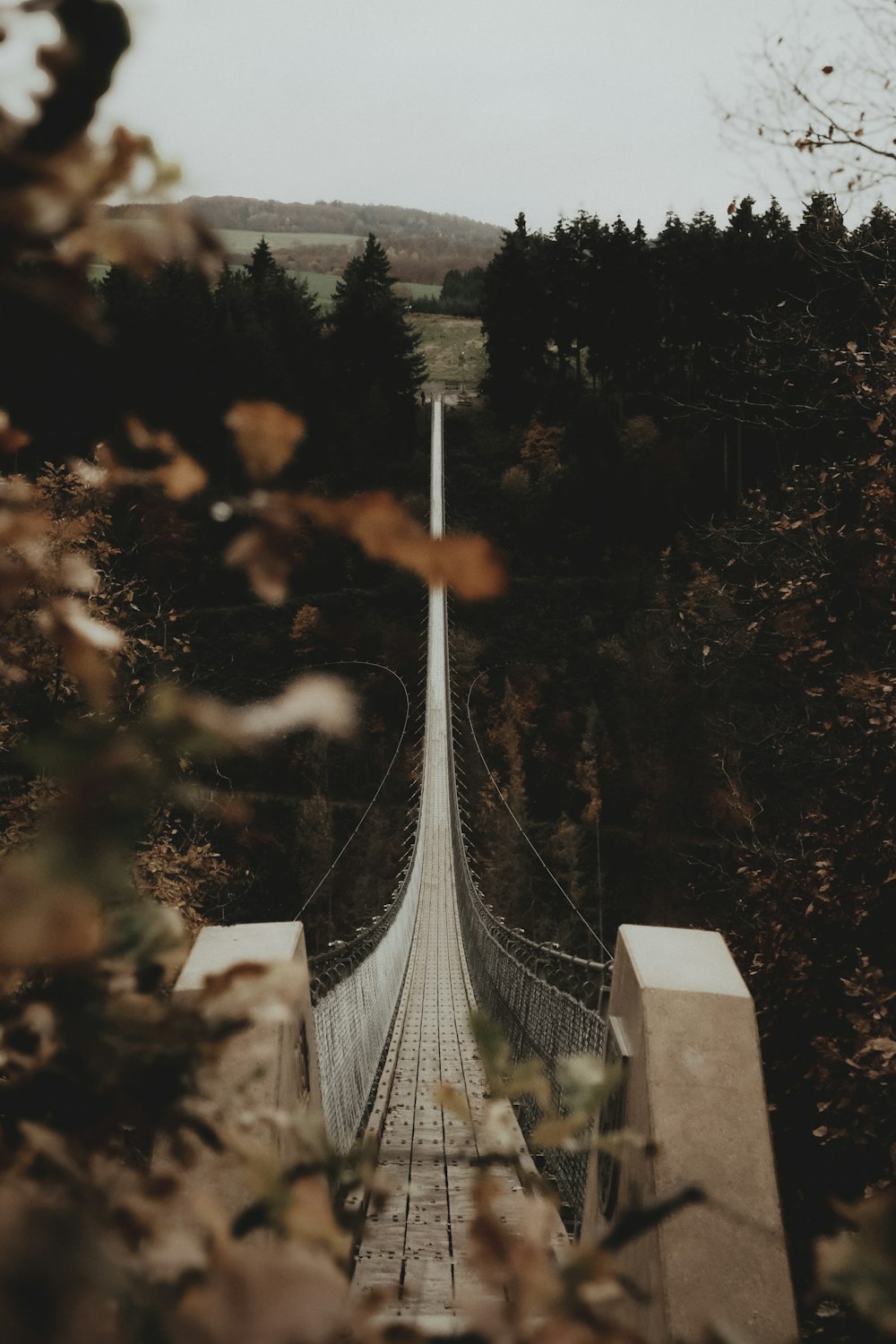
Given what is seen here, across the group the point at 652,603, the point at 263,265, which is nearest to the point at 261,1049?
the point at 652,603

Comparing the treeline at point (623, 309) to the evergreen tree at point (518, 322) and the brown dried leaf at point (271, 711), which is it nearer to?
the evergreen tree at point (518, 322)

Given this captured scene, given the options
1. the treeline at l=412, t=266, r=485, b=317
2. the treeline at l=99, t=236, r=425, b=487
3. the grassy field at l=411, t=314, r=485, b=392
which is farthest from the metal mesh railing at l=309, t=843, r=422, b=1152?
the treeline at l=412, t=266, r=485, b=317

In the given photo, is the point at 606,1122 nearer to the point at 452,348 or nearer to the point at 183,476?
the point at 183,476

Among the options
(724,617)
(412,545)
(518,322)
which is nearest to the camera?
(412,545)

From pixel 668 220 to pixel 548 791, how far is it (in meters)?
23.5

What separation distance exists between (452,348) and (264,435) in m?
64.8

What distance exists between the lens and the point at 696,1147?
65.5 inches

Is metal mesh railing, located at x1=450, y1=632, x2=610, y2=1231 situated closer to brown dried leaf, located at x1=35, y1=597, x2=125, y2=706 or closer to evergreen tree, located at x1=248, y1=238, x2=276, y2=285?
brown dried leaf, located at x1=35, y1=597, x2=125, y2=706

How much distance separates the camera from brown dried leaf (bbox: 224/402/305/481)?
55 cm

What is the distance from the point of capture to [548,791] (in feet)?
93.8

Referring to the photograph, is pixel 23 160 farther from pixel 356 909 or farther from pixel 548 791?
pixel 548 791

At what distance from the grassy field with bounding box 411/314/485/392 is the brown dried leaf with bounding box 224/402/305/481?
54.5 m

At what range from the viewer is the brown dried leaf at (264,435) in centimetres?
55

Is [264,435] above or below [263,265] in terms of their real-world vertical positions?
below
